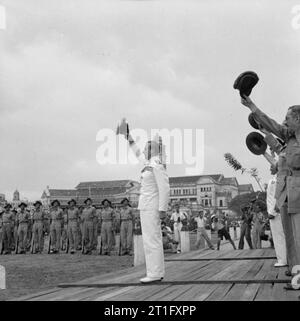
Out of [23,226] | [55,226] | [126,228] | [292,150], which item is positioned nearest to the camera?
[292,150]

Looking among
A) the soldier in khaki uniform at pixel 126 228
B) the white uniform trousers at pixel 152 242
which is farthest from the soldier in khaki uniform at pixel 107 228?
the white uniform trousers at pixel 152 242

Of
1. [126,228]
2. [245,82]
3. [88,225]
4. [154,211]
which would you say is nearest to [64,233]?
[88,225]

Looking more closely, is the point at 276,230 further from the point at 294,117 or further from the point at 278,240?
the point at 294,117

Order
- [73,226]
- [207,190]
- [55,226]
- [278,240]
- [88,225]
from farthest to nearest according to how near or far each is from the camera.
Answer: [207,190] < [55,226] < [73,226] < [88,225] < [278,240]

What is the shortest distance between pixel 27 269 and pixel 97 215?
251 inches

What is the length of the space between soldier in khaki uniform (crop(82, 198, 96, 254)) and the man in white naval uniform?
38.3 ft

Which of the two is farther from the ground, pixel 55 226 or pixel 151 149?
pixel 151 149

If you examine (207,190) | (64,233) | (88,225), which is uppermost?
(207,190)

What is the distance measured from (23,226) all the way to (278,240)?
43.6ft

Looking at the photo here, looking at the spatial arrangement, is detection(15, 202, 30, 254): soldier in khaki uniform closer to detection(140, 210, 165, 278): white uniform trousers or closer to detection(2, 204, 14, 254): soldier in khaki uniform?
detection(2, 204, 14, 254): soldier in khaki uniform

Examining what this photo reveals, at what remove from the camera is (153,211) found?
6.53 metres

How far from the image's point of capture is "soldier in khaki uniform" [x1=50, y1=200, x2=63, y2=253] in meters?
18.8
